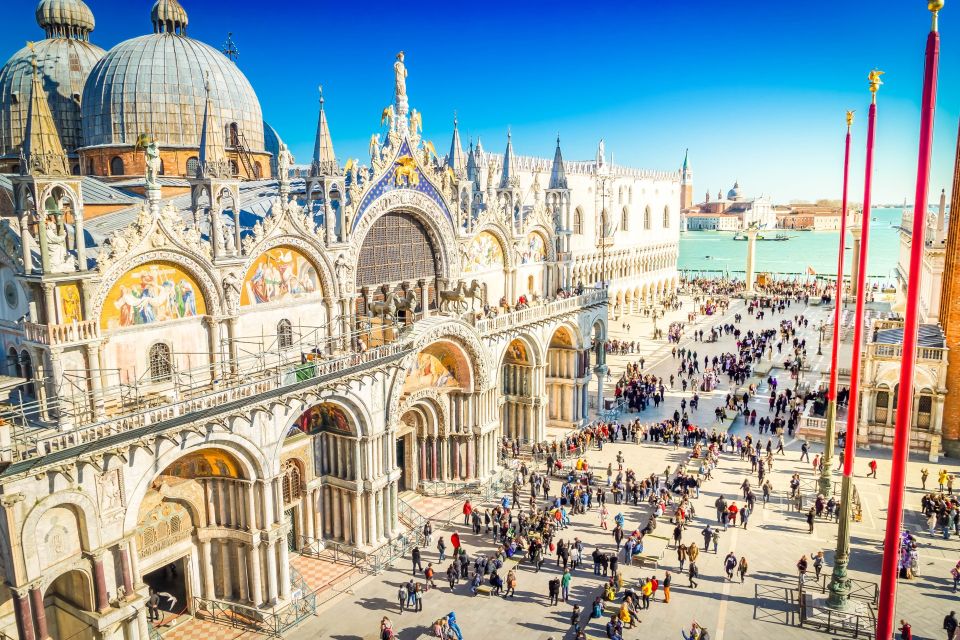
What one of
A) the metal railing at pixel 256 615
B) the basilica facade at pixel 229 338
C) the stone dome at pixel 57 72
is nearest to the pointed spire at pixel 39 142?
the basilica facade at pixel 229 338

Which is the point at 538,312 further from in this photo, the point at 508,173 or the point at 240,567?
the point at 240,567

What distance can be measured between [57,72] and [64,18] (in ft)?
10.5

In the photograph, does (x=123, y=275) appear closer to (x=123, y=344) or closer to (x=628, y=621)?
(x=123, y=344)

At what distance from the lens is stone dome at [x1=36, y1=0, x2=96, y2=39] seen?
33781 millimetres

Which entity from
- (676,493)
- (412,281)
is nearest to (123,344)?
(412,281)

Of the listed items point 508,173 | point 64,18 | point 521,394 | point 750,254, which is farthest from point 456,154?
point 750,254

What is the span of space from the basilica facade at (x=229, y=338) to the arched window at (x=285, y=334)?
0.26ft

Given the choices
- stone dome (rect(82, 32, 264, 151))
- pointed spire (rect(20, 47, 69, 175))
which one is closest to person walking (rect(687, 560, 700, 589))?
pointed spire (rect(20, 47, 69, 175))

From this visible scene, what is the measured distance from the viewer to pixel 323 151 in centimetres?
2508

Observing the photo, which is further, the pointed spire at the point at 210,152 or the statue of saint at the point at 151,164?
the pointed spire at the point at 210,152

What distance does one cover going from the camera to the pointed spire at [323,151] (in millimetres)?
24953

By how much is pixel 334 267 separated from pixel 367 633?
12.1 meters

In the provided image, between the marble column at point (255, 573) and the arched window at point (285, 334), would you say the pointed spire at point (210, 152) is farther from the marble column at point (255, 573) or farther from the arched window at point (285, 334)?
the marble column at point (255, 573)

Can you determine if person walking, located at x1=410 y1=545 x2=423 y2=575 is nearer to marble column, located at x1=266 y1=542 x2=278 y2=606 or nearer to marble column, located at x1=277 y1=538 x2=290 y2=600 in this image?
marble column, located at x1=277 y1=538 x2=290 y2=600
